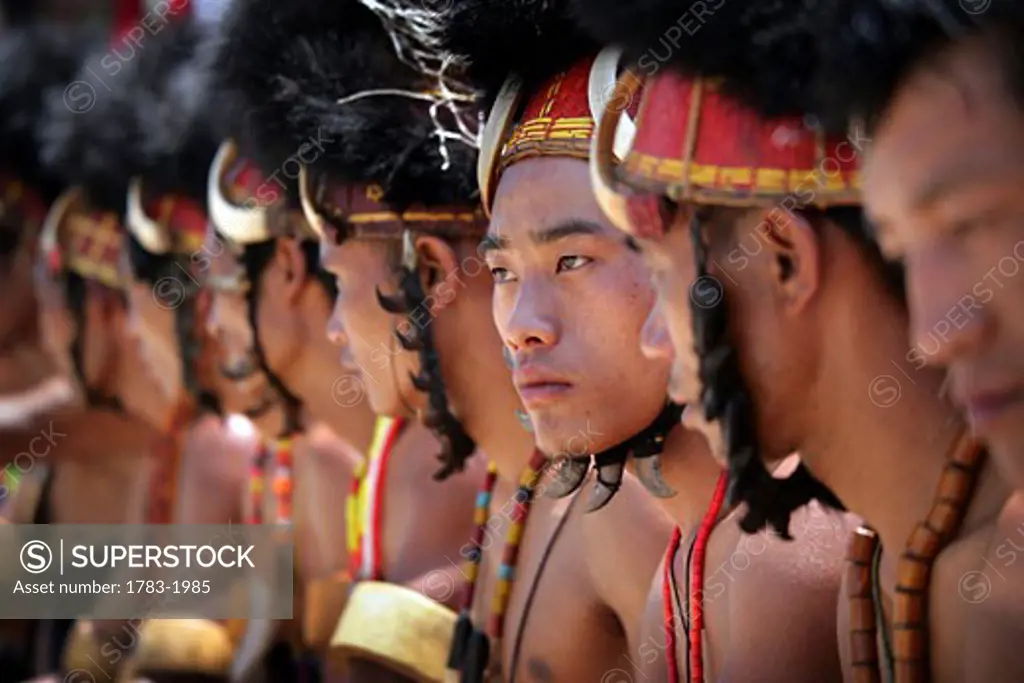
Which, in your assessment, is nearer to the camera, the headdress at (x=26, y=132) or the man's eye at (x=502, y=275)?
the man's eye at (x=502, y=275)

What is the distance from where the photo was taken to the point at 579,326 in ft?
8.27

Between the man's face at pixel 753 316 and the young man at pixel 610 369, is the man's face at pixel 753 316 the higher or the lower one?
the higher one

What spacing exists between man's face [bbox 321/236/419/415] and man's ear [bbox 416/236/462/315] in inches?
5.5

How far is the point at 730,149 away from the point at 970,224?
0.40 metres

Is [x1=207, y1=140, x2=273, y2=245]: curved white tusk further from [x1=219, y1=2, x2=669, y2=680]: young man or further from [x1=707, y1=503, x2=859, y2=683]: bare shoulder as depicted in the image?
[x1=707, y1=503, x2=859, y2=683]: bare shoulder

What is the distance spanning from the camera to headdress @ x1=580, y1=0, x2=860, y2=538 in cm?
185

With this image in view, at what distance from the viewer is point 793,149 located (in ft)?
6.38

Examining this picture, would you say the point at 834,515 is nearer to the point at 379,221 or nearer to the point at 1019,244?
the point at 1019,244

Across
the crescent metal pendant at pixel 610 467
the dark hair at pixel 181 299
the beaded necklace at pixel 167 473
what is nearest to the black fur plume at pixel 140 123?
the dark hair at pixel 181 299

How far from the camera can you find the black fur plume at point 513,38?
8.53ft

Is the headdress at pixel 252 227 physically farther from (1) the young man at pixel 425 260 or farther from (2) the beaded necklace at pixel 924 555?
(2) the beaded necklace at pixel 924 555

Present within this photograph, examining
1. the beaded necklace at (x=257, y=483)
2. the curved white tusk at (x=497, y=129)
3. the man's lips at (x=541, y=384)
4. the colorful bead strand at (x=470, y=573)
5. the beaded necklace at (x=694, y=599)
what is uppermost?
the curved white tusk at (x=497, y=129)

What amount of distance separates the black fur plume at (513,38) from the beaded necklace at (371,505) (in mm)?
1226

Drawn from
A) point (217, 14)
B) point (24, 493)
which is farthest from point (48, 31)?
point (217, 14)
